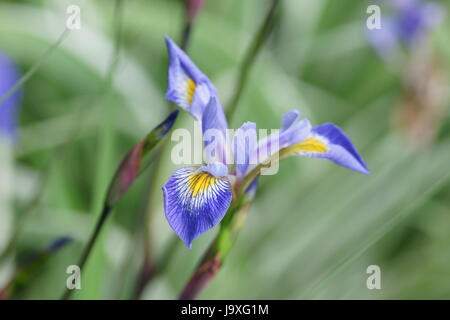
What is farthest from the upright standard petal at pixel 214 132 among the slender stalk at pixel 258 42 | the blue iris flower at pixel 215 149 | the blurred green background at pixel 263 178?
the blurred green background at pixel 263 178

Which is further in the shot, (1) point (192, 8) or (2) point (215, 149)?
(1) point (192, 8)

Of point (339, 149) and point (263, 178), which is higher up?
point (263, 178)

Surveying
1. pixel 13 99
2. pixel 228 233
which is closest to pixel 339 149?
pixel 228 233

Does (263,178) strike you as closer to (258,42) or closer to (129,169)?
(258,42)

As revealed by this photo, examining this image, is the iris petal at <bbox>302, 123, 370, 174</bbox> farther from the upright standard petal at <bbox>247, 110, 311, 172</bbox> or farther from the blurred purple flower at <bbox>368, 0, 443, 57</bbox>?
the blurred purple flower at <bbox>368, 0, 443, 57</bbox>

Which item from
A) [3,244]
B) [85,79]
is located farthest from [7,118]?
[85,79]

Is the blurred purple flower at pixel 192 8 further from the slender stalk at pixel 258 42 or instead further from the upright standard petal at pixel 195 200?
the upright standard petal at pixel 195 200
